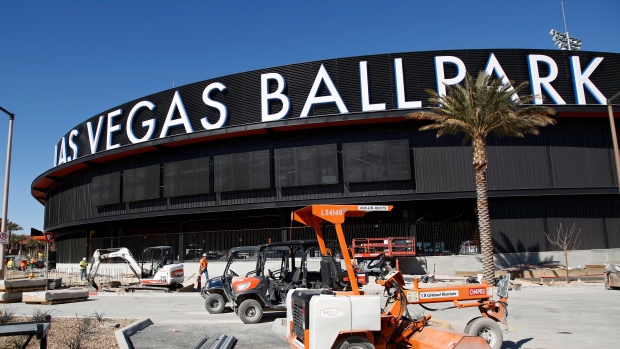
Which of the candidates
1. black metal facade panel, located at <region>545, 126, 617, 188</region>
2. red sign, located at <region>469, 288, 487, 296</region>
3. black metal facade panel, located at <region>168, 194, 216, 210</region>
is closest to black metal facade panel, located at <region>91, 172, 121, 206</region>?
black metal facade panel, located at <region>168, 194, 216, 210</region>

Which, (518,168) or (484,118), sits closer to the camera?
(484,118)

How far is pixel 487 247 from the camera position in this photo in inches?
875

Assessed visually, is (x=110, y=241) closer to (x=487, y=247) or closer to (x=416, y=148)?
(x=416, y=148)

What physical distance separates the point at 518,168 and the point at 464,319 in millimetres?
17929

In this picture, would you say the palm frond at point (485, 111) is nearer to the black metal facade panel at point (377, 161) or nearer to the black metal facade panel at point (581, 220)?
the black metal facade panel at point (377, 161)

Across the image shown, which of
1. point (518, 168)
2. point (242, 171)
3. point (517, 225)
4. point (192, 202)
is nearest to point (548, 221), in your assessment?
point (517, 225)

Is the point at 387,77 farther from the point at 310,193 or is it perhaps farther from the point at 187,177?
the point at 187,177

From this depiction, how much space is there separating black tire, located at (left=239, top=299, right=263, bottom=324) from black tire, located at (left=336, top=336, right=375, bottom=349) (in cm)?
606

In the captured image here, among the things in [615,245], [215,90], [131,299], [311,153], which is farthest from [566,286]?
[215,90]

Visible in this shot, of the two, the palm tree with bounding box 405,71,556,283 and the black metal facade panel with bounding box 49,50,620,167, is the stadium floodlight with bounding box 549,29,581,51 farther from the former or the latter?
the palm tree with bounding box 405,71,556,283

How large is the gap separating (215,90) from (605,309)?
80.3ft

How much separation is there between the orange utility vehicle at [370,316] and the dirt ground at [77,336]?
145 inches

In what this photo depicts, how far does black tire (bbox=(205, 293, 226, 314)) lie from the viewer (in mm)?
14602

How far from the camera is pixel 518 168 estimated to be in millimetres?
27984
